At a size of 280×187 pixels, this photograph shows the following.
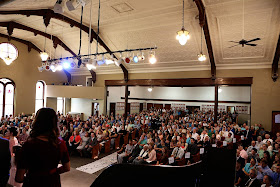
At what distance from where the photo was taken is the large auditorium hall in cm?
135

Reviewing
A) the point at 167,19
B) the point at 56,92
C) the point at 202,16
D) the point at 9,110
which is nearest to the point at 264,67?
the point at 202,16

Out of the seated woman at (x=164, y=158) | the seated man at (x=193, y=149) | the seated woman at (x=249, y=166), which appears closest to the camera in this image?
the seated woman at (x=249, y=166)

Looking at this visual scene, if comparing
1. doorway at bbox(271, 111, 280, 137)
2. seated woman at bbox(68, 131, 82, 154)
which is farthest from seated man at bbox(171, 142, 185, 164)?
doorway at bbox(271, 111, 280, 137)

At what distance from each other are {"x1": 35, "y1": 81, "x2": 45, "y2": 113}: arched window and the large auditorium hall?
8 cm

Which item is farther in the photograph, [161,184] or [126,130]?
[126,130]

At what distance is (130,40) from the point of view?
1035 cm

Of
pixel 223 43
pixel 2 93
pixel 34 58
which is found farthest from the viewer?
pixel 34 58

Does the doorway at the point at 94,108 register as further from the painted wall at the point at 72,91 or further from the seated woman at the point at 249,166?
the seated woman at the point at 249,166

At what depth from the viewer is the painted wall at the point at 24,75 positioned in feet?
40.2

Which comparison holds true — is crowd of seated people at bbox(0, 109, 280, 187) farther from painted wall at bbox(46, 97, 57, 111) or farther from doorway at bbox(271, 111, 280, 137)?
painted wall at bbox(46, 97, 57, 111)

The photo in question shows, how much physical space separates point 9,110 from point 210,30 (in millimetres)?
13259

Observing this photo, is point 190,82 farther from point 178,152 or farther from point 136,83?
point 178,152

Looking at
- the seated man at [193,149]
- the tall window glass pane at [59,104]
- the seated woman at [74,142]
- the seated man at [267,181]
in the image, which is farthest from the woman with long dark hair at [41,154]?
the tall window glass pane at [59,104]

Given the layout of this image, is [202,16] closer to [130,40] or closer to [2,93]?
[130,40]
